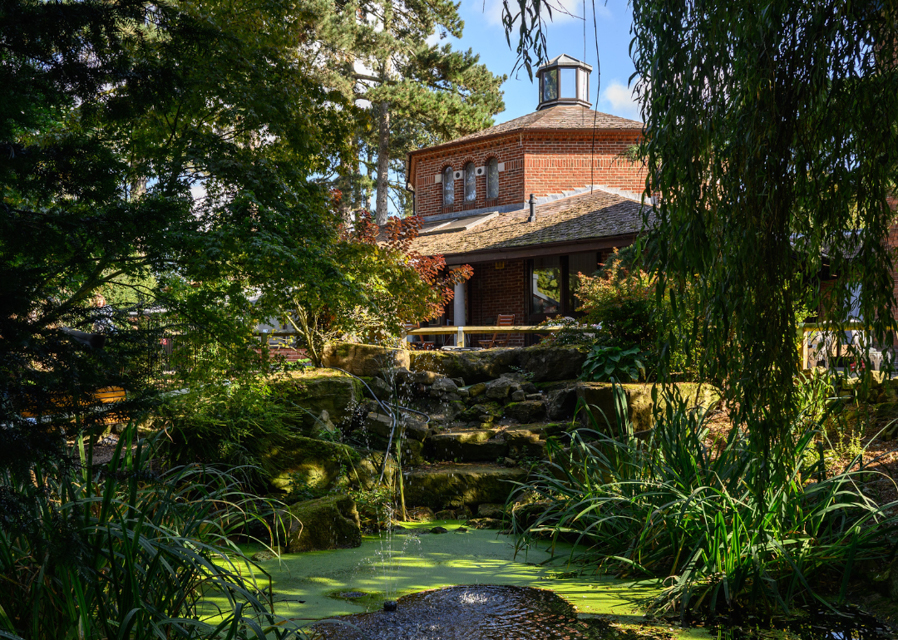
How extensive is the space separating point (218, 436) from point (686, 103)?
16.1 ft

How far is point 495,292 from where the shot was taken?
19750 millimetres

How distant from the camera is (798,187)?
3275 mm

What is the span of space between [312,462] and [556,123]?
1613 cm

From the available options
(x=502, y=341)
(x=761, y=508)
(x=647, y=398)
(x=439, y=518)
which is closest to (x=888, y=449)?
(x=647, y=398)

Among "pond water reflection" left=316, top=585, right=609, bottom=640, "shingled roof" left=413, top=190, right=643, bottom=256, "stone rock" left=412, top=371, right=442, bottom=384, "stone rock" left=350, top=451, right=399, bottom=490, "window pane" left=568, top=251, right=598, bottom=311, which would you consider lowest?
"pond water reflection" left=316, top=585, right=609, bottom=640

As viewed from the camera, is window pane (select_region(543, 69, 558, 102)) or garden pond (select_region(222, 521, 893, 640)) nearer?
garden pond (select_region(222, 521, 893, 640))

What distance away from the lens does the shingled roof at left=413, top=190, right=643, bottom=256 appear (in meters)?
15.8

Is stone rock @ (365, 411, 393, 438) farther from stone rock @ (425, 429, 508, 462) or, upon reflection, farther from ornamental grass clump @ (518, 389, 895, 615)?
ornamental grass clump @ (518, 389, 895, 615)

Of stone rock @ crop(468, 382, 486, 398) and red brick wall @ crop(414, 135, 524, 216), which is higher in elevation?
red brick wall @ crop(414, 135, 524, 216)

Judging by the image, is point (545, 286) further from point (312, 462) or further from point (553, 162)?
point (312, 462)

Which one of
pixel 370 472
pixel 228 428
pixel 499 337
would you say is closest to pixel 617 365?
pixel 370 472

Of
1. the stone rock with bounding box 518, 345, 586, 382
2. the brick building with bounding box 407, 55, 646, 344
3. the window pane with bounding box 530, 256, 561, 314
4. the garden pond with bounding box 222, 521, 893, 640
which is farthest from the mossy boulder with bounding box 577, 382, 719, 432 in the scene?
the window pane with bounding box 530, 256, 561, 314

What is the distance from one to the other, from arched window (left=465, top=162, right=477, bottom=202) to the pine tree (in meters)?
1.59

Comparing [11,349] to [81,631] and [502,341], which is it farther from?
[502,341]
